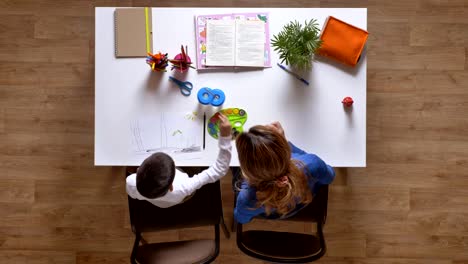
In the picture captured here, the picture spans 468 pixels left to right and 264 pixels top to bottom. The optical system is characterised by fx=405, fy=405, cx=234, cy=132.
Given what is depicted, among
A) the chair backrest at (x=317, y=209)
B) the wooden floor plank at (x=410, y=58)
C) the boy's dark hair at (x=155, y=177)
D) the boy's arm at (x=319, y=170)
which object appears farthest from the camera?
the wooden floor plank at (x=410, y=58)

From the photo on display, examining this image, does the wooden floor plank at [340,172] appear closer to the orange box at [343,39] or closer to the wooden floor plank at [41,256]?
the wooden floor plank at [41,256]

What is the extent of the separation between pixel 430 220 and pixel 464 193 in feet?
0.88

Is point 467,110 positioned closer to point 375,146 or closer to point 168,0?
point 375,146

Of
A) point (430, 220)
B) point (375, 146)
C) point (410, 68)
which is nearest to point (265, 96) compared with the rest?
point (375, 146)

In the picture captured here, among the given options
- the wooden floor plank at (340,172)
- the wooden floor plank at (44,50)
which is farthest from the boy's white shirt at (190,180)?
the wooden floor plank at (44,50)

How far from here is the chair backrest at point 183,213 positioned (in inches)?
77.6

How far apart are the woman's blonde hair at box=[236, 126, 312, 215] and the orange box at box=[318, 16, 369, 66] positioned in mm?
611

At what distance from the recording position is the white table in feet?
6.15

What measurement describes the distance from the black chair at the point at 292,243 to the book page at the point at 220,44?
2.50ft

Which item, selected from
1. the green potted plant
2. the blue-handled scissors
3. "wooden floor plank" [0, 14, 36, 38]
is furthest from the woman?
"wooden floor plank" [0, 14, 36, 38]

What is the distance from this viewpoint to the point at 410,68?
2473mm

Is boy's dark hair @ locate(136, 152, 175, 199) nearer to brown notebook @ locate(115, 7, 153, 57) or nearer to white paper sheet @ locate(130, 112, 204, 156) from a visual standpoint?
white paper sheet @ locate(130, 112, 204, 156)

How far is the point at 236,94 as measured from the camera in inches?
74.2

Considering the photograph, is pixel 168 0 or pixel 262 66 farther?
pixel 168 0
